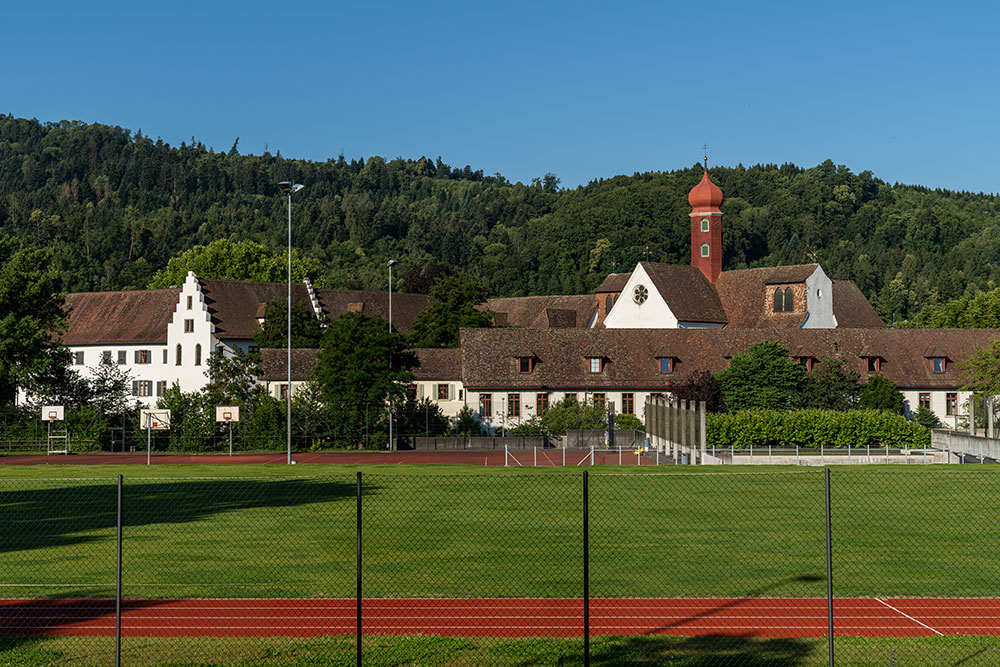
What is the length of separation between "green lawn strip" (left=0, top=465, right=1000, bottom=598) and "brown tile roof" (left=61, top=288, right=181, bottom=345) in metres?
56.0

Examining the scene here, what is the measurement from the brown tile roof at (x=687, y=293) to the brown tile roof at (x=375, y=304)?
24.8 meters

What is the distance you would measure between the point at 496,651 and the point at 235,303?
288 ft

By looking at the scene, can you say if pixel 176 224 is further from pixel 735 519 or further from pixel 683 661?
pixel 683 661

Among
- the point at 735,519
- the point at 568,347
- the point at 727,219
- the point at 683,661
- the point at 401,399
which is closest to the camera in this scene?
the point at 683,661

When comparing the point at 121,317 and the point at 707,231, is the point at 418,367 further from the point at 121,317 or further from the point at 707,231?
the point at 707,231

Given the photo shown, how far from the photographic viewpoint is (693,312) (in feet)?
331

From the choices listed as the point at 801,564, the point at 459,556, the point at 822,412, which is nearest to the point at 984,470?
the point at 822,412

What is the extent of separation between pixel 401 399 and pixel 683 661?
53.7 m

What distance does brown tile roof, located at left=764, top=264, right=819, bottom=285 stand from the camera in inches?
3947

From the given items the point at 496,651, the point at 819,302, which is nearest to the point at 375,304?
the point at 819,302

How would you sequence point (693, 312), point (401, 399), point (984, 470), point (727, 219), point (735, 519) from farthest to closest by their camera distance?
point (727, 219)
point (693, 312)
point (401, 399)
point (984, 470)
point (735, 519)

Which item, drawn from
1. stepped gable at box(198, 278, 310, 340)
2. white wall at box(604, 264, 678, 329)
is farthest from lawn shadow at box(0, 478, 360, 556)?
white wall at box(604, 264, 678, 329)

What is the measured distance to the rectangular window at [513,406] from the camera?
76750 millimetres

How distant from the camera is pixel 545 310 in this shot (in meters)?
112
